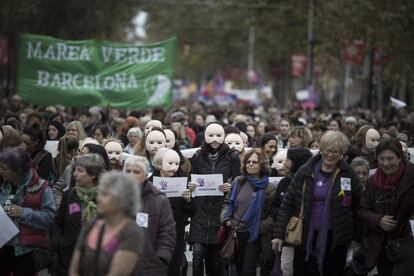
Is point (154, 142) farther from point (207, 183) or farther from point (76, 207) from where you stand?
point (76, 207)

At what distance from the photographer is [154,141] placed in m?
11.7

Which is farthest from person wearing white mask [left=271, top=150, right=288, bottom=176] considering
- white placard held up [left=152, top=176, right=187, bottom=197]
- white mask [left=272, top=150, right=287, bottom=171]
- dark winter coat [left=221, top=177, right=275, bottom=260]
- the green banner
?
the green banner

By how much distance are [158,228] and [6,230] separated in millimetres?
1318

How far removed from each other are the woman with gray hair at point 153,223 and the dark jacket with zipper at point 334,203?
1403 mm

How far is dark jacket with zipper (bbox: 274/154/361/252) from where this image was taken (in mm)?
9500

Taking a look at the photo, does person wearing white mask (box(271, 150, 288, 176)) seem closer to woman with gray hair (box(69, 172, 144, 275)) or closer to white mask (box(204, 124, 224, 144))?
white mask (box(204, 124, 224, 144))

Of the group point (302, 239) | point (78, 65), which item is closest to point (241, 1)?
point (78, 65)

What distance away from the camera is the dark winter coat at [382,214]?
9.44 m

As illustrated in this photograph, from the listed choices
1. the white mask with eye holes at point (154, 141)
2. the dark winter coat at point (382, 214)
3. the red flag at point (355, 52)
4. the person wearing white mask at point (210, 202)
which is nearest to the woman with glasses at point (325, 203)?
the dark winter coat at point (382, 214)

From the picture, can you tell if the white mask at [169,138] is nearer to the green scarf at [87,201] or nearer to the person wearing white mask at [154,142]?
the person wearing white mask at [154,142]

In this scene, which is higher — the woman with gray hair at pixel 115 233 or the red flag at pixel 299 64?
the red flag at pixel 299 64

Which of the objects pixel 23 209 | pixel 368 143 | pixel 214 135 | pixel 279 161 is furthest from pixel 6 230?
pixel 368 143

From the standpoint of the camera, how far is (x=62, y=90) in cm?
2252

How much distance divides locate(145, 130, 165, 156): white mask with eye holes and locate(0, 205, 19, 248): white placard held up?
288 centimetres
